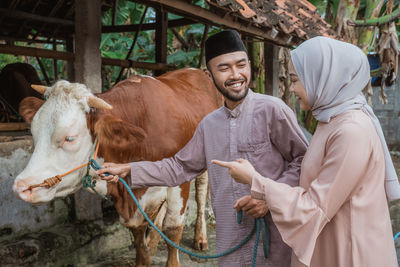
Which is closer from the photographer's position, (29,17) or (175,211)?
(175,211)

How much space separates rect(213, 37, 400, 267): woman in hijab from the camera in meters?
1.32

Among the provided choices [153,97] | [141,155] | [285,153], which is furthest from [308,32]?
[285,153]

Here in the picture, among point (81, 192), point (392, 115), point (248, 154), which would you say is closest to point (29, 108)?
point (81, 192)

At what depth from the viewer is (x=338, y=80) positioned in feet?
4.59

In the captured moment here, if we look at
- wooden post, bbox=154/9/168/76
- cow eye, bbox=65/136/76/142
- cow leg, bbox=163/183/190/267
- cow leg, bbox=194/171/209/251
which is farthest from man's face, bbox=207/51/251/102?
wooden post, bbox=154/9/168/76

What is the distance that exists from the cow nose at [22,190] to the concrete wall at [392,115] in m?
13.4

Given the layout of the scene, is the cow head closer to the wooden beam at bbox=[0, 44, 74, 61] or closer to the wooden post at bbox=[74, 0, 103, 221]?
the wooden post at bbox=[74, 0, 103, 221]

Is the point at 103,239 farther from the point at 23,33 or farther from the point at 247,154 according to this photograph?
the point at 23,33

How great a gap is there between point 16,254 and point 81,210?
0.78 m

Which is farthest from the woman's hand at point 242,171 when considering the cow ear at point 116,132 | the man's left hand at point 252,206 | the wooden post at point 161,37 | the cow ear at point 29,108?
the wooden post at point 161,37

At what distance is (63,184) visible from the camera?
2400 millimetres

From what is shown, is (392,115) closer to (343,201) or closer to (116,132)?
(116,132)

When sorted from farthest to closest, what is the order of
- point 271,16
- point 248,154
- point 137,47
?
point 137,47 → point 271,16 → point 248,154

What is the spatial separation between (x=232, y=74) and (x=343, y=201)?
925mm
